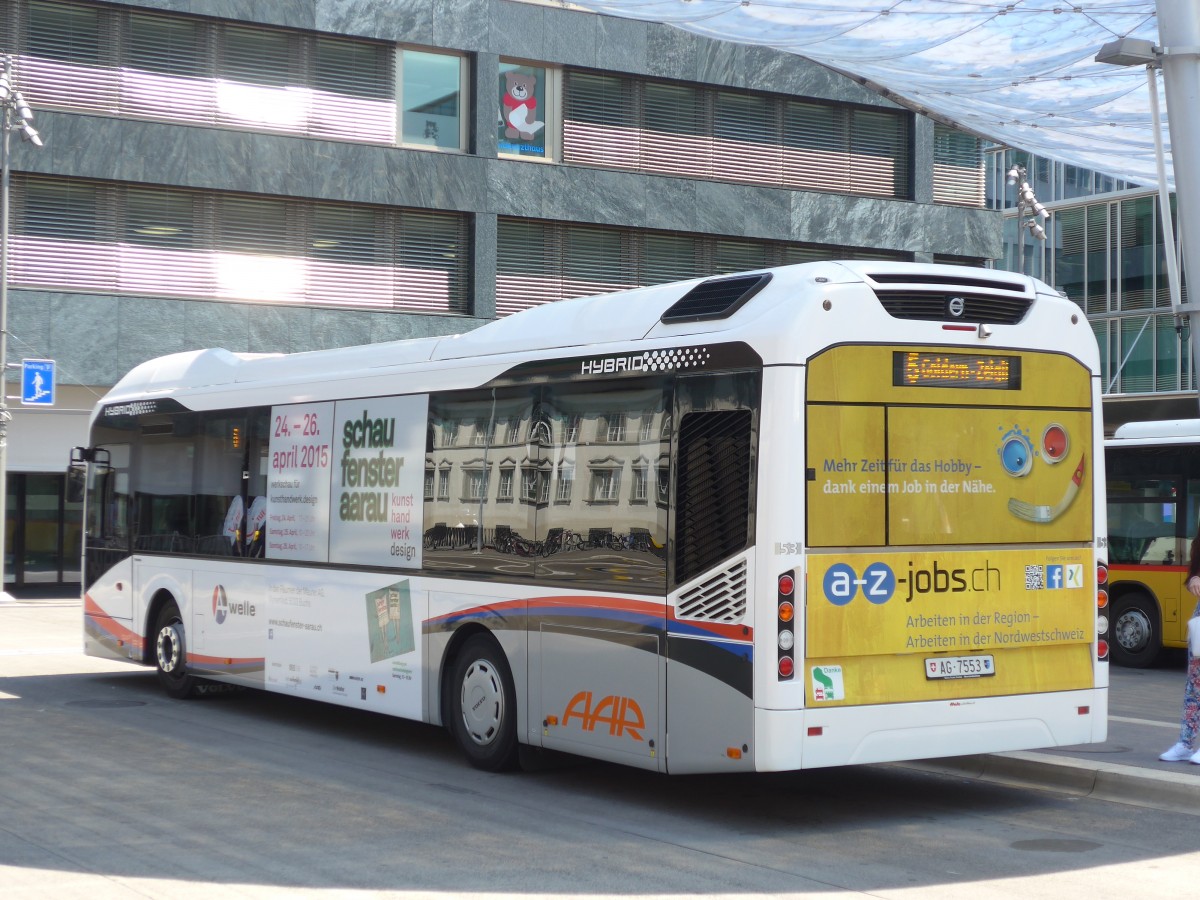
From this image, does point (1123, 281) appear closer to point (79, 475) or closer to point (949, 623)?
point (79, 475)

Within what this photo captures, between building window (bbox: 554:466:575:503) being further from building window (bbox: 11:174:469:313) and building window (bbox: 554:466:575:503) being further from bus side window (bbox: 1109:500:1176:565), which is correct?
building window (bbox: 11:174:469:313)

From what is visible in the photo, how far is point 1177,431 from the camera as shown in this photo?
65.2ft

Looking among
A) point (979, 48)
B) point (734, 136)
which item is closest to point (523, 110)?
point (734, 136)

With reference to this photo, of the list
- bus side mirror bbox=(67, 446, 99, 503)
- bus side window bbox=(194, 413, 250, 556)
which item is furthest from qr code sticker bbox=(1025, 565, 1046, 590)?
bus side mirror bbox=(67, 446, 99, 503)

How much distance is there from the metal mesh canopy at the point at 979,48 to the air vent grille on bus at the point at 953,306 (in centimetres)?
938

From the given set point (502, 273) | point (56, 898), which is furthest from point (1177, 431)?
point (502, 273)

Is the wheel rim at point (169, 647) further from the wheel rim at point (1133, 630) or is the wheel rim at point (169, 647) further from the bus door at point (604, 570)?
the wheel rim at point (1133, 630)

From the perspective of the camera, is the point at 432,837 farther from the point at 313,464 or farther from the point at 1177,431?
the point at 1177,431

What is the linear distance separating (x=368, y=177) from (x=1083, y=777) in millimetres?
26535

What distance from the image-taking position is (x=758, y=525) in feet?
28.0

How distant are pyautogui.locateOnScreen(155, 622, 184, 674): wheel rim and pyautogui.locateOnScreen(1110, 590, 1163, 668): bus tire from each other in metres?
11.7

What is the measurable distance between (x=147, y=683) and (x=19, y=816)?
807cm

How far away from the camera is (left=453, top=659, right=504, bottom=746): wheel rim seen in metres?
10.7

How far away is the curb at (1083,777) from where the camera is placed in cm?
956
